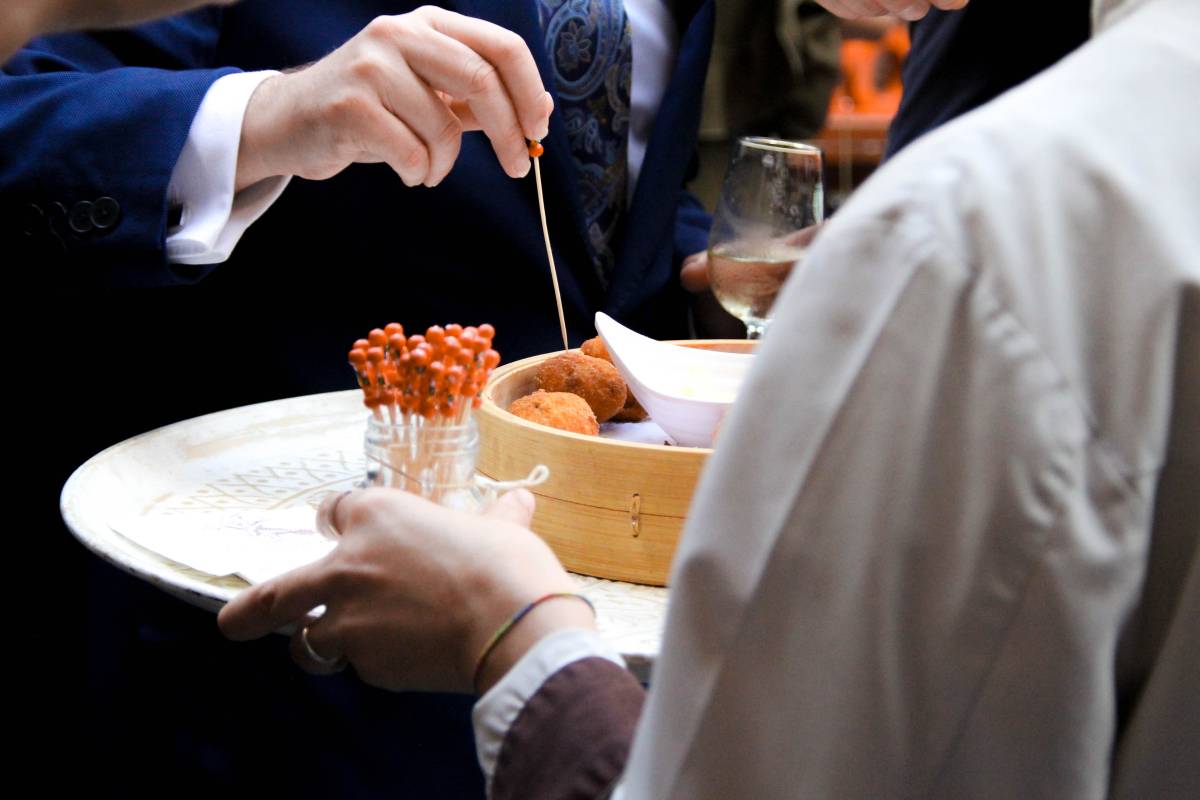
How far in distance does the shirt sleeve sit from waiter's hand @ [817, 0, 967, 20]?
1.06 metres

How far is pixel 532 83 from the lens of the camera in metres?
1.23

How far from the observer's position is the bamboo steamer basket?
1047 millimetres

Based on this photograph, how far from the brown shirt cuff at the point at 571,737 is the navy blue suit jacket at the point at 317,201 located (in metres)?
0.86

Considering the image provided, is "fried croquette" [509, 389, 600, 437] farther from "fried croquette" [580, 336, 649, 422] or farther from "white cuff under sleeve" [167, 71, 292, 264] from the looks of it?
"white cuff under sleeve" [167, 71, 292, 264]

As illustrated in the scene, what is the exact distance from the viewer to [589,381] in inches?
52.0

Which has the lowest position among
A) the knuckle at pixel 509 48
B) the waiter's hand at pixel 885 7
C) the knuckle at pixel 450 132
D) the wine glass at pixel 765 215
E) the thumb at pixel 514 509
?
the thumb at pixel 514 509

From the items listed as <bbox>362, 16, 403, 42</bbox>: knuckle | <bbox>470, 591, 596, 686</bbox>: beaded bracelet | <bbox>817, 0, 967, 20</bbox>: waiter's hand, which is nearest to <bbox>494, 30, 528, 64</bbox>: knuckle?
<bbox>362, 16, 403, 42</bbox>: knuckle

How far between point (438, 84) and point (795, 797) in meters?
0.90

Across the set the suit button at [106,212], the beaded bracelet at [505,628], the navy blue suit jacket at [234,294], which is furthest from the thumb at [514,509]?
the suit button at [106,212]

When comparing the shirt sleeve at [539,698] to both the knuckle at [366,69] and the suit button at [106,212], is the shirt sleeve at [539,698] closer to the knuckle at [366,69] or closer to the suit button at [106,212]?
the knuckle at [366,69]

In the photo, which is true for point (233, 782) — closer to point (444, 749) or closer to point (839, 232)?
point (444, 749)

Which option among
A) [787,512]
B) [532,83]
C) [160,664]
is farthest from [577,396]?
[787,512]

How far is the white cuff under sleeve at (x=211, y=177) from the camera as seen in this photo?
4.36 feet

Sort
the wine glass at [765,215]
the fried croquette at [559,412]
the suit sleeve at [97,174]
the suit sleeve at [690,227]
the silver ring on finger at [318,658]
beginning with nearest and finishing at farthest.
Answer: the silver ring on finger at [318,658]
the fried croquette at [559,412]
the suit sleeve at [97,174]
the wine glass at [765,215]
the suit sleeve at [690,227]
